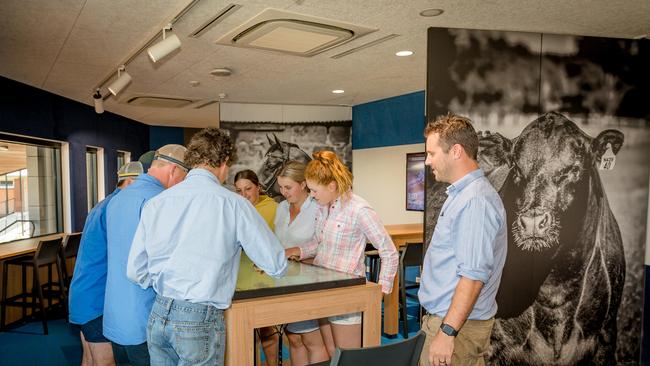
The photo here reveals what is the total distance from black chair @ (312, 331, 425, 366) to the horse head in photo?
5678 millimetres

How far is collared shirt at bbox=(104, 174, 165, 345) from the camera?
1.86m

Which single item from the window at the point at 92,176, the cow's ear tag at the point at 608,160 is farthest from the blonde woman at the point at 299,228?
the window at the point at 92,176

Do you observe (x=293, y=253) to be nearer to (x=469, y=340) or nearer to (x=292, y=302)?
(x=292, y=302)

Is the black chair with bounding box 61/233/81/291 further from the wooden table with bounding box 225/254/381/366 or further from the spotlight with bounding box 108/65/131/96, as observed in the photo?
the wooden table with bounding box 225/254/381/366

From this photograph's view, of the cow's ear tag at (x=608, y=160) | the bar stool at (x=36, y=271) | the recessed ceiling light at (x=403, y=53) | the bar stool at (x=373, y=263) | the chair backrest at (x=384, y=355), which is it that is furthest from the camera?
the bar stool at (x=373, y=263)

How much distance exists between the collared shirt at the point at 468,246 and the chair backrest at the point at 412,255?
231cm

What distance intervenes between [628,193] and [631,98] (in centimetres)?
68

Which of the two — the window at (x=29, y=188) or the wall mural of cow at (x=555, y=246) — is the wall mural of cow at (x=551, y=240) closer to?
the wall mural of cow at (x=555, y=246)

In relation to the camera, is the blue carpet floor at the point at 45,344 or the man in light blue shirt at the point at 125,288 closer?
the man in light blue shirt at the point at 125,288

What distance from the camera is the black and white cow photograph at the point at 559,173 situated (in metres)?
3.10

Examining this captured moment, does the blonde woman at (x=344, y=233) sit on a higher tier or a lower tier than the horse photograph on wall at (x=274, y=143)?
lower

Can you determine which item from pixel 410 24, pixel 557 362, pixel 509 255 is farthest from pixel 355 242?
pixel 557 362

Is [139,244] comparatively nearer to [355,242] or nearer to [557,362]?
[355,242]

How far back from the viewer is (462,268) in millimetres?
1587
